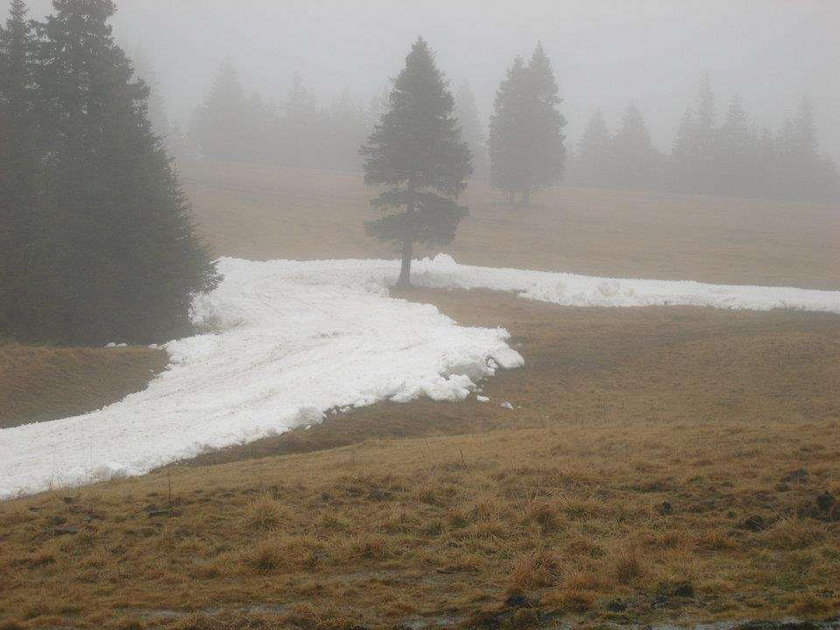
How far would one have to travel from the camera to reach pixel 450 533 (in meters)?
6.99

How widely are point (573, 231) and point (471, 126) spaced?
3342cm

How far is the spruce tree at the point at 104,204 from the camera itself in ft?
72.2

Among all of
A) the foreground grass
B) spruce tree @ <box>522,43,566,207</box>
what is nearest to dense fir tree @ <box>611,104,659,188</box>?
spruce tree @ <box>522,43,566,207</box>

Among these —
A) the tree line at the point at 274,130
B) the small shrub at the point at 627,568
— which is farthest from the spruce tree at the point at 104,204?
the tree line at the point at 274,130

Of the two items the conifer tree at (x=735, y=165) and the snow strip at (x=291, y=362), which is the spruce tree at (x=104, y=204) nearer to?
the snow strip at (x=291, y=362)

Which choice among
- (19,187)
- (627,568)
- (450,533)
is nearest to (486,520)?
(450,533)

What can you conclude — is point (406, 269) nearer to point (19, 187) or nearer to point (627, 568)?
point (19, 187)

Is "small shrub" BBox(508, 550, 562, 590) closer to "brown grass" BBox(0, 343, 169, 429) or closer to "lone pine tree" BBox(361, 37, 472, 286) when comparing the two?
"brown grass" BBox(0, 343, 169, 429)

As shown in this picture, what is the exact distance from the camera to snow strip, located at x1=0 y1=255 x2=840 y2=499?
42.0ft

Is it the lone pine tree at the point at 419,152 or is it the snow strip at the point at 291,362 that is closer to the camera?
the snow strip at the point at 291,362

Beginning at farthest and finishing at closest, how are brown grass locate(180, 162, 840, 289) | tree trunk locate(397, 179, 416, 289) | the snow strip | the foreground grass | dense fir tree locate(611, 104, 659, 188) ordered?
dense fir tree locate(611, 104, 659, 188) < brown grass locate(180, 162, 840, 289) < tree trunk locate(397, 179, 416, 289) < the snow strip < the foreground grass

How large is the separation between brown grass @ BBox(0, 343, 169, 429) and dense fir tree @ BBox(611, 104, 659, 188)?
74099 millimetres

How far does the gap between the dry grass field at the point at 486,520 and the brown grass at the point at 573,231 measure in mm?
23776

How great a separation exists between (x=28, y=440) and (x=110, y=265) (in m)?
9.84
